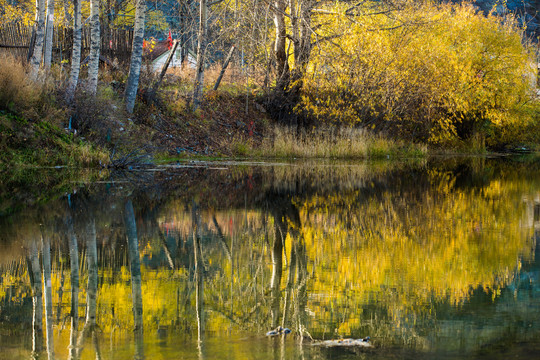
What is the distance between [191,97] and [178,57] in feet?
68.0

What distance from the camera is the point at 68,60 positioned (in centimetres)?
2562

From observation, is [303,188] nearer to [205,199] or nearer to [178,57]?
[205,199]

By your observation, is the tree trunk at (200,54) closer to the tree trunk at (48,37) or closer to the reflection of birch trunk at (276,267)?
the tree trunk at (48,37)

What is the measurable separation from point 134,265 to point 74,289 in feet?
3.20

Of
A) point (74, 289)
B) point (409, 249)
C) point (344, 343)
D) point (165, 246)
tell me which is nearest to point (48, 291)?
point (74, 289)

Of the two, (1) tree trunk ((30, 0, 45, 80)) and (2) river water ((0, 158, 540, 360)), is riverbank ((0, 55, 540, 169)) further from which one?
(2) river water ((0, 158, 540, 360))

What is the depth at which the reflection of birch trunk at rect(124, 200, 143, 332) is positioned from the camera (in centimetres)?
451

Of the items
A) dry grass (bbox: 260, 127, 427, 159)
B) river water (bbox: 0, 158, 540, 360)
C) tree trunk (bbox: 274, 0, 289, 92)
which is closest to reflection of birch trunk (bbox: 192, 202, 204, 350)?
river water (bbox: 0, 158, 540, 360)

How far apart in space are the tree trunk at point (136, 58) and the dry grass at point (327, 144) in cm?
551

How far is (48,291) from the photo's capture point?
5.04 meters

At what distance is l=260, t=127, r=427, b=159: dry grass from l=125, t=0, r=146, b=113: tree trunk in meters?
5.51

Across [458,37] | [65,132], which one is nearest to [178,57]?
[458,37]

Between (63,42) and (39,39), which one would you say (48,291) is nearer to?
(39,39)

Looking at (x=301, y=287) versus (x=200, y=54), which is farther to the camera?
(x=200, y=54)
